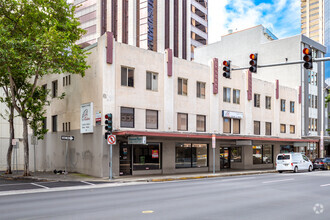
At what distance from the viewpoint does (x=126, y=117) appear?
82.7ft

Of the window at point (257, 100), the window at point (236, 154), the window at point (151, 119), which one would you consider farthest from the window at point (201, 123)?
the window at point (257, 100)

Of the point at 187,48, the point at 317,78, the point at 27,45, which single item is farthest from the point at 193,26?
the point at 27,45

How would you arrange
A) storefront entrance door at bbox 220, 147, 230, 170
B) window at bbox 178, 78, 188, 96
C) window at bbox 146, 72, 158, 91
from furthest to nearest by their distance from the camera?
storefront entrance door at bbox 220, 147, 230, 170
window at bbox 178, 78, 188, 96
window at bbox 146, 72, 158, 91

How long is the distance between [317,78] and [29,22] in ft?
127

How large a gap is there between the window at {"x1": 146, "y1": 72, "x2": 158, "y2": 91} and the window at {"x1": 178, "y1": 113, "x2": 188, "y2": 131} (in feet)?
11.1

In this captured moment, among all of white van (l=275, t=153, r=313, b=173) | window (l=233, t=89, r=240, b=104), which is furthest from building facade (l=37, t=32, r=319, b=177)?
white van (l=275, t=153, r=313, b=173)

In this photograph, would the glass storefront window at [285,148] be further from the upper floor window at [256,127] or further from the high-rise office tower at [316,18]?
the high-rise office tower at [316,18]

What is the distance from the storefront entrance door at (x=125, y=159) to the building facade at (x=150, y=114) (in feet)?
0.23

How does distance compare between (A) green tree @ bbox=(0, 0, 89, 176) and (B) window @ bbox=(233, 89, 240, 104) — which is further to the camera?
(B) window @ bbox=(233, 89, 240, 104)

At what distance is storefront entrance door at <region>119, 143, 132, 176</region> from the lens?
81.5 feet

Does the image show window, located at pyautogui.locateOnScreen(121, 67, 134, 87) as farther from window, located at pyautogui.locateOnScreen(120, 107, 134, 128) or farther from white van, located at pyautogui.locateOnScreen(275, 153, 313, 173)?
white van, located at pyautogui.locateOnScreen(275, 153, 313, 173)

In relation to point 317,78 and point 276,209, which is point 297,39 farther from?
point 276,209

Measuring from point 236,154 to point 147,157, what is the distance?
40.9 ft

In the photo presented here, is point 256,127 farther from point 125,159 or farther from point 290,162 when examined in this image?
point 125,159
